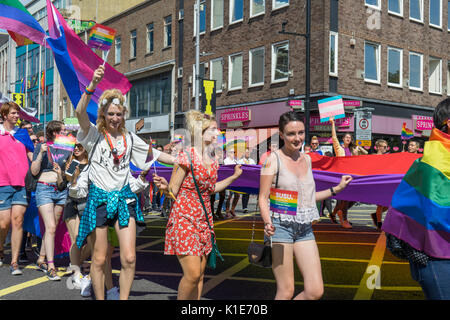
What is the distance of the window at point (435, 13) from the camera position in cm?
2634

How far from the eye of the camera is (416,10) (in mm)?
25625

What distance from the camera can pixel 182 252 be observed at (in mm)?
4012

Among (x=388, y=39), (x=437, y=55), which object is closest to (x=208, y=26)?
(x=388, y=39)

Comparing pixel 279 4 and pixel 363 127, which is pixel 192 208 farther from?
pixel 279 4

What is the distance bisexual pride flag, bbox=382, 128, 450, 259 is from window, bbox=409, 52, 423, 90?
80.2 feet

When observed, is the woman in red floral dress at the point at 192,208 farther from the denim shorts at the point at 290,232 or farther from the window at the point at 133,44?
the window at the point at 133,44

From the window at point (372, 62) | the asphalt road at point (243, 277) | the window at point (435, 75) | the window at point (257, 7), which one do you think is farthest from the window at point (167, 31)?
the asphalt road at point (243, 277)

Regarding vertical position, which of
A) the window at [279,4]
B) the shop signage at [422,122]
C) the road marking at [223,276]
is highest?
the window at [279,4]

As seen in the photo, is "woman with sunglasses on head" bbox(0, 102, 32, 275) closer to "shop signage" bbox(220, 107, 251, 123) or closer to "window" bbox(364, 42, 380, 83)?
"shop signage" bbox(220, 107, 251, 123)

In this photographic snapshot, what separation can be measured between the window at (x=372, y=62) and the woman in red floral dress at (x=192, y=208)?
20.6m

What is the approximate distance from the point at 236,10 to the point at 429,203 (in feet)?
82.9

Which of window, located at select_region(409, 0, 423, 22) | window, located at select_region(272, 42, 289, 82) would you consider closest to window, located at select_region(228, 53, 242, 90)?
window, located at select_region(272, 42, 289, 82)

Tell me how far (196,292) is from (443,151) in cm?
233
